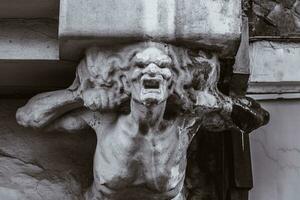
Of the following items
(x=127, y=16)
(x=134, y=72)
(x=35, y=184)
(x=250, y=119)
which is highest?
(x=127, y=16)

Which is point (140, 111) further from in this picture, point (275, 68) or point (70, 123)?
point (275, 68)

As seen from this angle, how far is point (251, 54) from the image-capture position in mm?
2105

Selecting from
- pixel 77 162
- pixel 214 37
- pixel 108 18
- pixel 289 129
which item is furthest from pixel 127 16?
pixel 289 129

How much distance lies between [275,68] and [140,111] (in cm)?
57

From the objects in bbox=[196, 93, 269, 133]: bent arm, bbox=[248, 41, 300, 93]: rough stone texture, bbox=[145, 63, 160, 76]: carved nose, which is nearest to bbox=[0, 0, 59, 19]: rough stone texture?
bbox=[145, 63, 160, 76]: carved nose

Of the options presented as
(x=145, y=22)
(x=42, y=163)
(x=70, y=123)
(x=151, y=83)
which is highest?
(x=145, y=22)

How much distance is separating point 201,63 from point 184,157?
0.20 meters

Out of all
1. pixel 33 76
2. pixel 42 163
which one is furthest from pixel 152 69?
pixel 42 163

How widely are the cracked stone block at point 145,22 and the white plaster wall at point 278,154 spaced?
1.53 ft

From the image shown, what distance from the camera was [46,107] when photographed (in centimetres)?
177

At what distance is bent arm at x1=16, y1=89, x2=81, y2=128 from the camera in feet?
5.76

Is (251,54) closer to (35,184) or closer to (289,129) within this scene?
(289,129)

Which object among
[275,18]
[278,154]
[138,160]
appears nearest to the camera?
[138,160]

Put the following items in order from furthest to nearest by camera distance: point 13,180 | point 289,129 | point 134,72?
point 289,129 < point 13,180 < point 134,72
